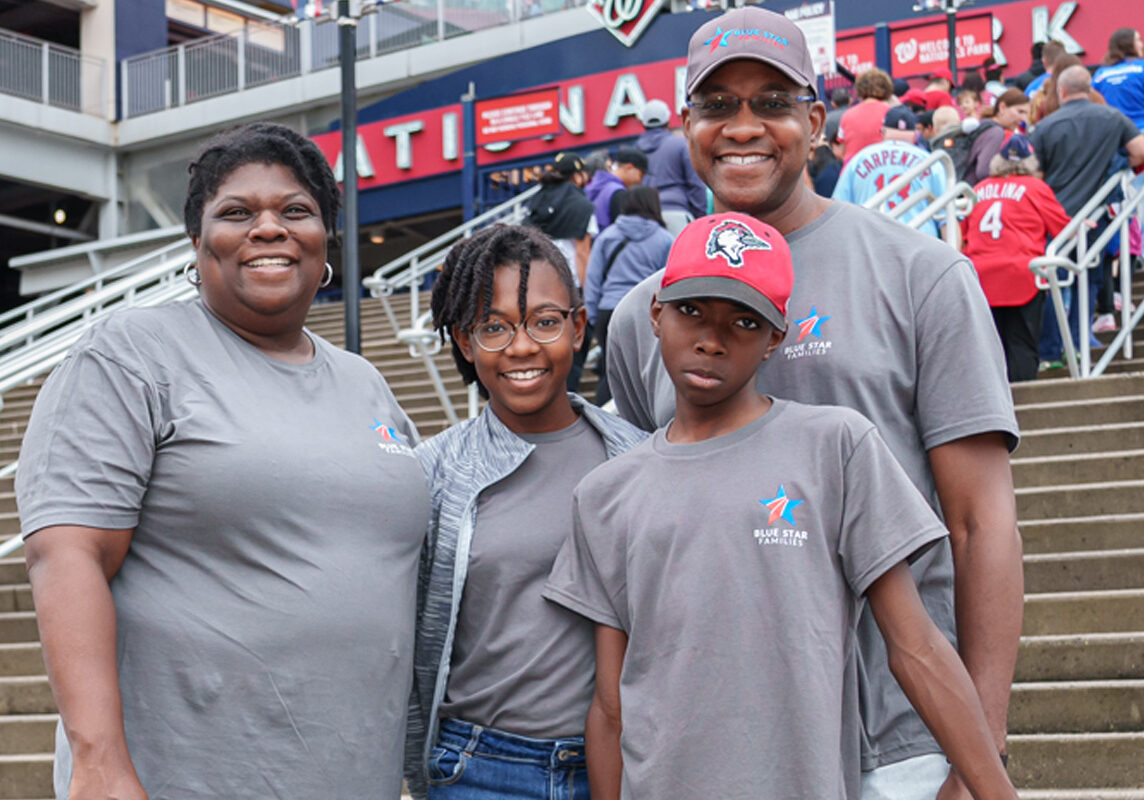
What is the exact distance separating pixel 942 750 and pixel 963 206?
5.71 meters

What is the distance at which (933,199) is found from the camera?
24.0 ft

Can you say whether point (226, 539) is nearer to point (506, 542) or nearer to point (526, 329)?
point (506, 542)

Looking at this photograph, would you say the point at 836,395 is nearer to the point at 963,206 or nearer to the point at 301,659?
the point at 301,659

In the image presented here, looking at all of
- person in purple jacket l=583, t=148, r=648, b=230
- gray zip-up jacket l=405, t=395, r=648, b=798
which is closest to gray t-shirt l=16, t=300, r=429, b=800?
gray zip-up jacket l=405, t=395, r=648, b=798

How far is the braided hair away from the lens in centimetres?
271

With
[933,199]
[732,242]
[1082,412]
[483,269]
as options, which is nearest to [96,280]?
[933,199]

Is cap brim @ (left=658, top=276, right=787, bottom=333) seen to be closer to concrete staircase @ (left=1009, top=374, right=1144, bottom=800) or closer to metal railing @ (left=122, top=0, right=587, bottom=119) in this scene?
concrete staircase @ (left=1009, top=374, right=1144, bottom=800)

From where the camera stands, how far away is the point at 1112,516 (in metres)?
5.40

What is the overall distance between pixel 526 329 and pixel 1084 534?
3479 millimetres

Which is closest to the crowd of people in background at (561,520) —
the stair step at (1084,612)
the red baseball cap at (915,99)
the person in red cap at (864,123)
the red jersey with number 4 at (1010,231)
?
the stair step at (1084,612)

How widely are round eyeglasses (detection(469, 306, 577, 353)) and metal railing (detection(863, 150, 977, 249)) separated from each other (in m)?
3.83

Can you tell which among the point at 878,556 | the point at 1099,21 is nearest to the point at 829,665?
the point at 878,556

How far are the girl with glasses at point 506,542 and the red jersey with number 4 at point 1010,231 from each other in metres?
5.05

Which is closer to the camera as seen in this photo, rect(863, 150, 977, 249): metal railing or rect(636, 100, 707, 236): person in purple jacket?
rect(863, 150, 977, 249): metal railing
